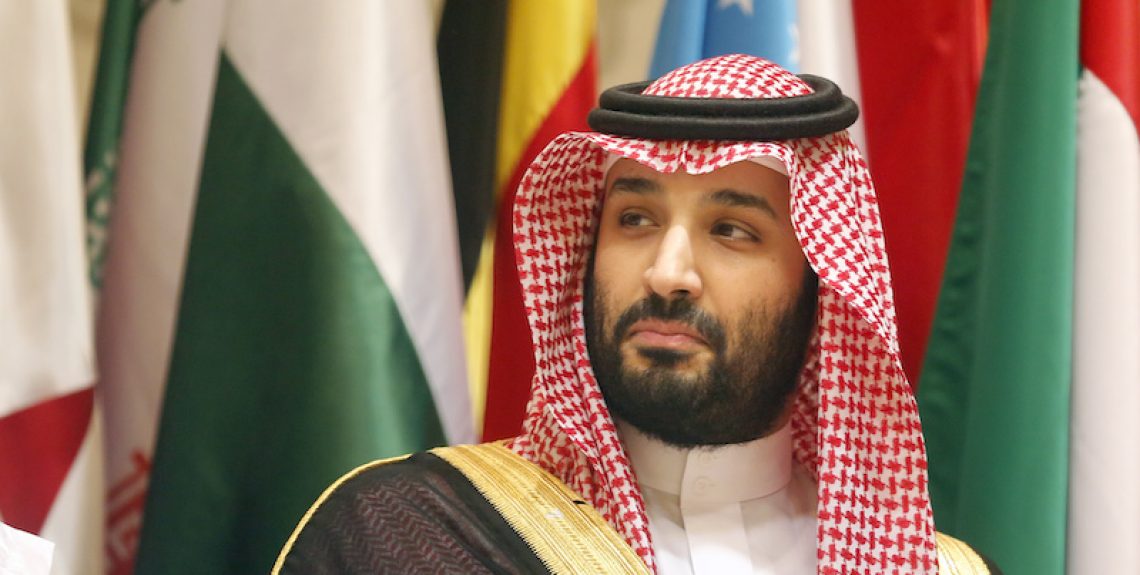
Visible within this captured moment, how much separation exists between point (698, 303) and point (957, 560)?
48 centimetres

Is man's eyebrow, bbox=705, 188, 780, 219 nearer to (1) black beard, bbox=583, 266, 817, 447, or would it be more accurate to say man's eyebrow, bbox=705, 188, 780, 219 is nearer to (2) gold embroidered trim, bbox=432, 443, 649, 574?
(1) black beard, bbox=583, 266, 817, 447

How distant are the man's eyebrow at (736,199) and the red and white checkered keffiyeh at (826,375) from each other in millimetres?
44

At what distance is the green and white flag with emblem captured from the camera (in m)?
1.86

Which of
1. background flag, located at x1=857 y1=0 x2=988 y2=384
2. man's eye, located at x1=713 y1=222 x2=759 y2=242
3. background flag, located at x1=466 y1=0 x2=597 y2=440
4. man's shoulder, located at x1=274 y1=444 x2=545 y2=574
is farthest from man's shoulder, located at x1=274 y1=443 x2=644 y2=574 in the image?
background flag, located at x1=857 y1=0 x2=988 y2=384

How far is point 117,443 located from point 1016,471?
1.35 meters

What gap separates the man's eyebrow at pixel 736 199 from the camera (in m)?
1.56

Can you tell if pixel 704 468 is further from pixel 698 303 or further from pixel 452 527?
pixel 452 527

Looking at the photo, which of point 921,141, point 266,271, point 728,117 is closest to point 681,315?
point 728,117

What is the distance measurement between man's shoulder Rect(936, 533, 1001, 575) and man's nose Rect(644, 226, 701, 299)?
46 cm

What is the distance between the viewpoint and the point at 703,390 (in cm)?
154

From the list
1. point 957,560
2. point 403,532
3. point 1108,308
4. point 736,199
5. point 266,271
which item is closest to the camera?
point 403,532

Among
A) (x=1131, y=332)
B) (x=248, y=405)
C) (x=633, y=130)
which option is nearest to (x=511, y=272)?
(x=248, y=405)

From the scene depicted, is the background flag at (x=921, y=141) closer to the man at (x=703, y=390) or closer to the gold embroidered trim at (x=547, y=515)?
the man at (x=703, y=390)

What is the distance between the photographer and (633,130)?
1582 mm
